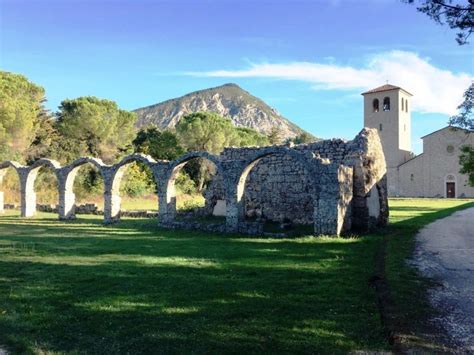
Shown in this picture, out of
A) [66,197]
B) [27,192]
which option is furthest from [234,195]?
[27,192]

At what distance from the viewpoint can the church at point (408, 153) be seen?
50.2 meters

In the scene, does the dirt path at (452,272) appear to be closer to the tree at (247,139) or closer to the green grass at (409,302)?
the green grass at (409,302)

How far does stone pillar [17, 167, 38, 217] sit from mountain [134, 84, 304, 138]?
109 meters

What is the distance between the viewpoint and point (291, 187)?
54.7ft

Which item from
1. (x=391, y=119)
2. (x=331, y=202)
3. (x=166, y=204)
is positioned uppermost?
(x=391, y=119)

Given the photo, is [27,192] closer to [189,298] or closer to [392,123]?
[189,298]

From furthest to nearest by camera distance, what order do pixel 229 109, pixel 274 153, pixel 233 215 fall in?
pixel 229 109, pixel 233 215, pixel 274 153

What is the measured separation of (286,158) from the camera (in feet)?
55.4

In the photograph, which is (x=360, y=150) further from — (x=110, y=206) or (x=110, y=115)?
(x=110, y=115)

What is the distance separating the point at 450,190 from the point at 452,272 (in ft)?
155

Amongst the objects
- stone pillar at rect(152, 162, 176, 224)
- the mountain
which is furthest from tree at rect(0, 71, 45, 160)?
the mountain

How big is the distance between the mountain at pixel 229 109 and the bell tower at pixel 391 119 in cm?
7784

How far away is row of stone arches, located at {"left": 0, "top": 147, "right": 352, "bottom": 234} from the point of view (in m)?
12.8

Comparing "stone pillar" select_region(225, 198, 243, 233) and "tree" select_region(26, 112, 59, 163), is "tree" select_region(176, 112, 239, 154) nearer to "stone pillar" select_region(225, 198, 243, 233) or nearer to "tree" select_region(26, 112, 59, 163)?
"tree" select_region(26, 112, 59, 163)
